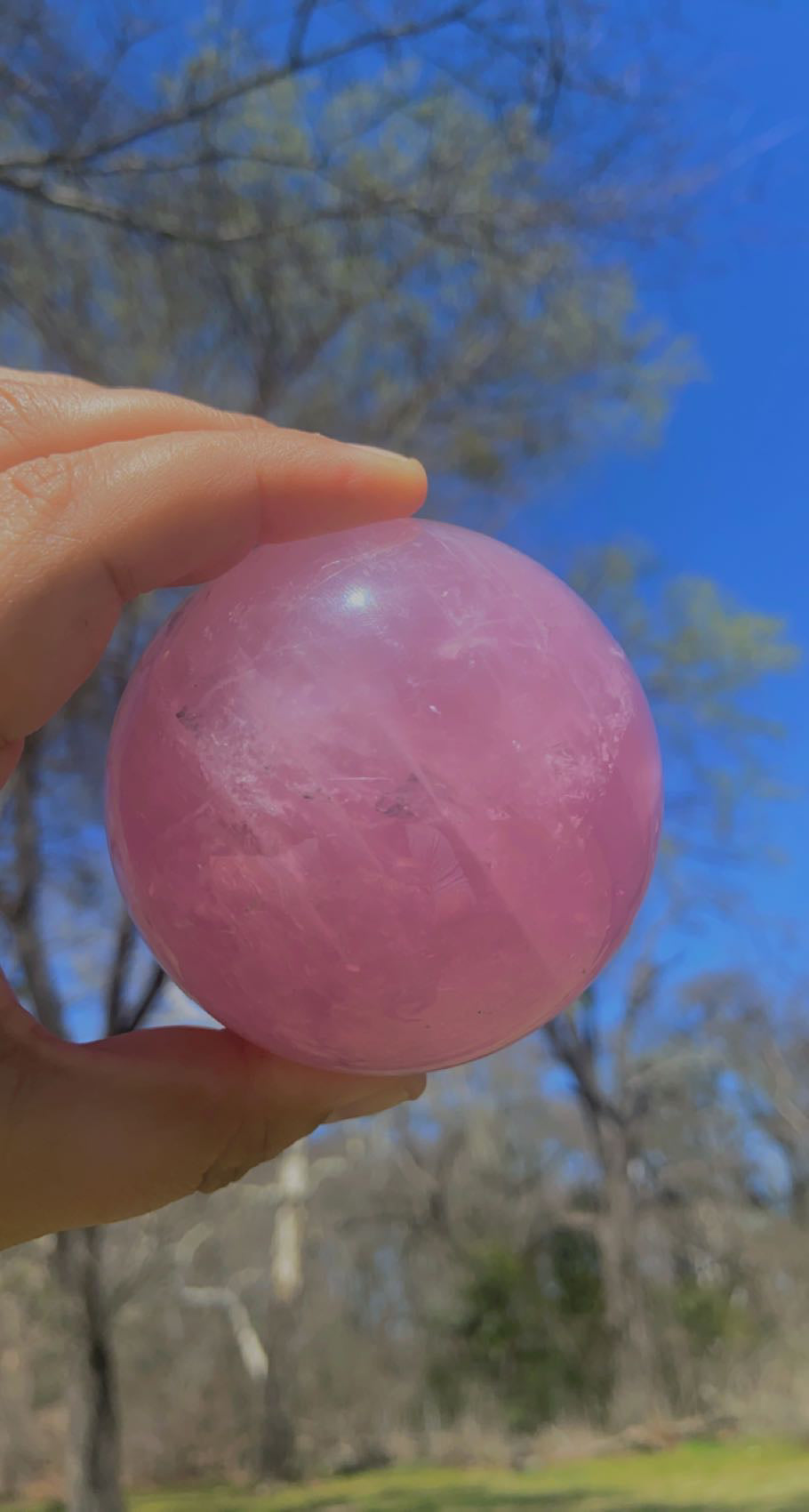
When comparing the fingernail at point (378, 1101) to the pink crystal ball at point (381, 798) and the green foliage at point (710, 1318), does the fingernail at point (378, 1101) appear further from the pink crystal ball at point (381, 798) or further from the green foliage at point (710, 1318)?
the green foliage at point (710, 1318)

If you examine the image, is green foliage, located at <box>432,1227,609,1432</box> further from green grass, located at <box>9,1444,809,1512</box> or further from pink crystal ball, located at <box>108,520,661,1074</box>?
pink crystal ball, located at <box>108,520,661,1074</box>

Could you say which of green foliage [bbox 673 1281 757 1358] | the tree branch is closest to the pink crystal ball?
the tree branch

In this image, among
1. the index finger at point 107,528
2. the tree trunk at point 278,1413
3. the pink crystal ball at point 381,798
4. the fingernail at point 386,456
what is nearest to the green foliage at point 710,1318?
the tree trunk at point 278,1413

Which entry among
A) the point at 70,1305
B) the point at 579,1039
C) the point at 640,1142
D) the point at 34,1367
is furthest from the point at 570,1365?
the point at 70,1305

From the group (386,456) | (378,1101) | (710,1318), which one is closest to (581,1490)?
(710,1318)

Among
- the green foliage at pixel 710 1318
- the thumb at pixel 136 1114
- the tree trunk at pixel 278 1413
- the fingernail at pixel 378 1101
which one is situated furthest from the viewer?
the green foliage at pixel 710 1318

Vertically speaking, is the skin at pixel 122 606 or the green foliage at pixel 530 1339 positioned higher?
the skin at pixel 122 606
